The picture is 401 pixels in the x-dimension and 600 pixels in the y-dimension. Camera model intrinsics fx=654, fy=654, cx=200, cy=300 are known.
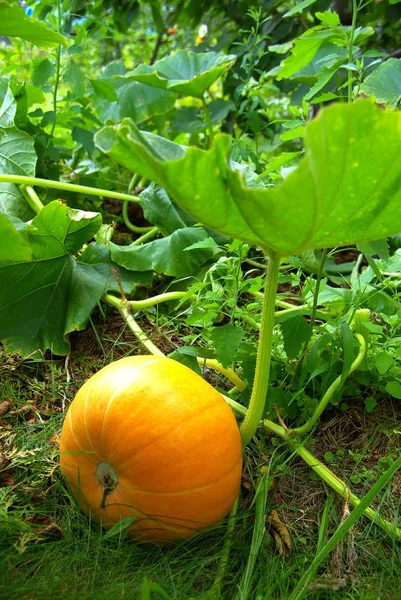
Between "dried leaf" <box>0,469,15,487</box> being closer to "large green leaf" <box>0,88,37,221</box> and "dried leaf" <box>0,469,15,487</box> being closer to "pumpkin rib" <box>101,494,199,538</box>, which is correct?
"pumpkin rib" <box>101,494,199,538</box>

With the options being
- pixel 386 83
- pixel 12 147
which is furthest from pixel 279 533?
pixel 12 147

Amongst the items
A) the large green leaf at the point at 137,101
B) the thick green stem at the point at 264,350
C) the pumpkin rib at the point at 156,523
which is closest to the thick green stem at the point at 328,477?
the thick green stem at the point at 264,350

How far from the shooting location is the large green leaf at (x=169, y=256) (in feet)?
6.51

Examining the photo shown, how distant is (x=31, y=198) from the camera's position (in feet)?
7.10

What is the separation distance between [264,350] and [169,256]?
75 centimetres

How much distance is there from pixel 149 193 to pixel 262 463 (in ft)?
3.38

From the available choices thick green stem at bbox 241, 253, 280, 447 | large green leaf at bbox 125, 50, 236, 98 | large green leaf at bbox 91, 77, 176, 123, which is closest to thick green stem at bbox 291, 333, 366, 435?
thick green stem at bbox 241, 253, 280, 447

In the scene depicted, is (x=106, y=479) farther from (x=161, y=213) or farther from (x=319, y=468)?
(x=161, y=213)

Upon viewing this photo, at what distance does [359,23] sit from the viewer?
9.90 ft

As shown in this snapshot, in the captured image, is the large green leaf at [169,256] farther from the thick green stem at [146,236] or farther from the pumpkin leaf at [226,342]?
the pumpkin leaf at [226,342]

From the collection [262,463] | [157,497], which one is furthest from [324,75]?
[157,497]

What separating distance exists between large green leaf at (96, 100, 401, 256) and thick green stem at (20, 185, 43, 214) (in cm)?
104

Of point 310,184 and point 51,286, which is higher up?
point 310,184

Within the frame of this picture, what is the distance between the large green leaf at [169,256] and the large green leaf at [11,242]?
2.78 ft
